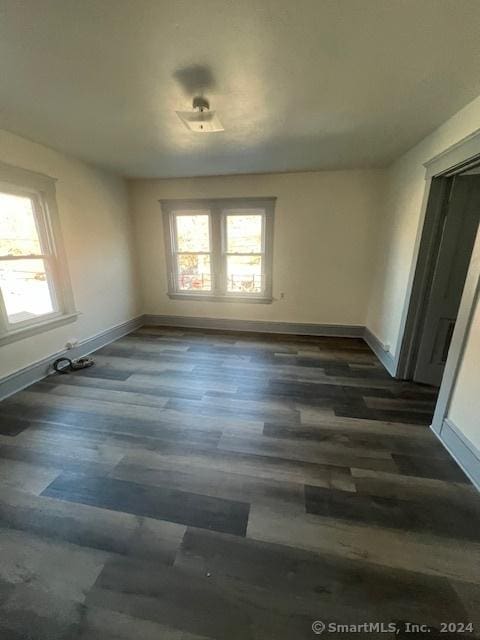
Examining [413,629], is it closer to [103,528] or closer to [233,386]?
[103,528]

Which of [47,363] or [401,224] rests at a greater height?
[401,224]

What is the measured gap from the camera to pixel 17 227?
2.73 meters

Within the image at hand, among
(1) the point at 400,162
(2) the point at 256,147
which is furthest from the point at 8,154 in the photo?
(1) the point at 400,162

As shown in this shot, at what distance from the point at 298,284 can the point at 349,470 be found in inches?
117

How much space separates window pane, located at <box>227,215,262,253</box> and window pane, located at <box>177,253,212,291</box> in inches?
20.6

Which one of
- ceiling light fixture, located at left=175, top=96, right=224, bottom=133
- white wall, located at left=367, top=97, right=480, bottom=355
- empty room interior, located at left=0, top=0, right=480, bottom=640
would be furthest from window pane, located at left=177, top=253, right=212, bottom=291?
white wall, located at left=367, top=97, right=480, bottom=355

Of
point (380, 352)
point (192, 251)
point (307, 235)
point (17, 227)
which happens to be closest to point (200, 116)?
point (17, 227)

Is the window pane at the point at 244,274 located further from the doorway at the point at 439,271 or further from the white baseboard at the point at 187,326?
the doorway at the point at 439,271

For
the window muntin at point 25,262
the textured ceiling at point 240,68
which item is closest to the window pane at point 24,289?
the window muntin at point 25,262

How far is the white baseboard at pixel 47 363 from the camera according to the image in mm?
2604

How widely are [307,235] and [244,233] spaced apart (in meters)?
1.00

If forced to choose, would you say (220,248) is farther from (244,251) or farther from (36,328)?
(36,328)

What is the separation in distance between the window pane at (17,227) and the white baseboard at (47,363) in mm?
1206

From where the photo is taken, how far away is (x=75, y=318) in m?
3.38
